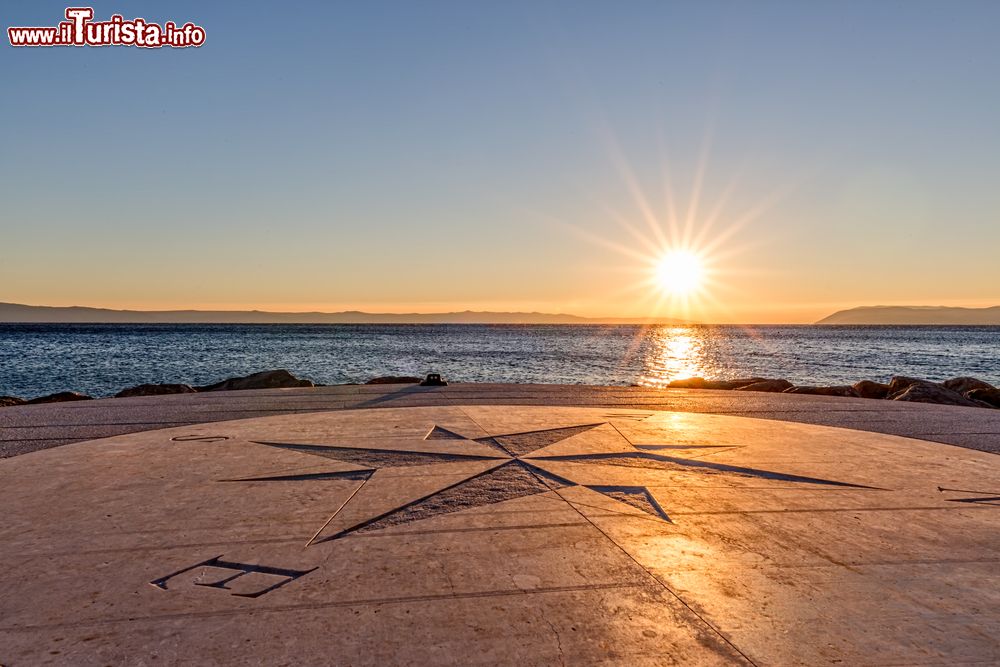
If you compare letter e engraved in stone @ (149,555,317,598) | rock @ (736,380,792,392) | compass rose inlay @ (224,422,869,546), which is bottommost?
rock @ (736,380,792,392)

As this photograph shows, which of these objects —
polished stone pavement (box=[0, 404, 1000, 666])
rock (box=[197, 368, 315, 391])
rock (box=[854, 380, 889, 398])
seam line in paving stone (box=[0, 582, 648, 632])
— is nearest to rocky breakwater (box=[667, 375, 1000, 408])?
rock (box=[854, 380, 889, 398])

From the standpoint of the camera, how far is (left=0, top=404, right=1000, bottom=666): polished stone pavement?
279cm

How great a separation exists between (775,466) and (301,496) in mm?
4196

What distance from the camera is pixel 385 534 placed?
4137mm

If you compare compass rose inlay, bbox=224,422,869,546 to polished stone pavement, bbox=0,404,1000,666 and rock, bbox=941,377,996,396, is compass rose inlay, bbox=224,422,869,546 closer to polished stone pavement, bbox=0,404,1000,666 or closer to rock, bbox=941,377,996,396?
polished stone pavement, bbox=0,404,1000,666

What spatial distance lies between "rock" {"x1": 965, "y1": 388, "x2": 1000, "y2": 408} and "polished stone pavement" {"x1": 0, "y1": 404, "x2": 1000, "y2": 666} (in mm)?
9936

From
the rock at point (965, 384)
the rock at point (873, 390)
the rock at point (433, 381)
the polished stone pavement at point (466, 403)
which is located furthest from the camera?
the rock at point (965, 384)

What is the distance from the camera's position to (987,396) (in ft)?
49.7

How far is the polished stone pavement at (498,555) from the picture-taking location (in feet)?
9.14

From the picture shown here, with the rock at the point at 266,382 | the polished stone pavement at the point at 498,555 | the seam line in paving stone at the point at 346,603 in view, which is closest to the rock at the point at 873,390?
the polished stone pavement at the point at 498,555

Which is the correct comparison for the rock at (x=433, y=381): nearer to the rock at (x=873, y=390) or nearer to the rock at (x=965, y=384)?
the rock at (x=873, y=390)

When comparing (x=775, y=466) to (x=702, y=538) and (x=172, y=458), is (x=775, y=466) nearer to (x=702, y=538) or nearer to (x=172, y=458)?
(x=702, y=538)

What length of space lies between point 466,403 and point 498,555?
809cm

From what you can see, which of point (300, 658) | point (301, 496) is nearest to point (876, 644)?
point (300, 658)
